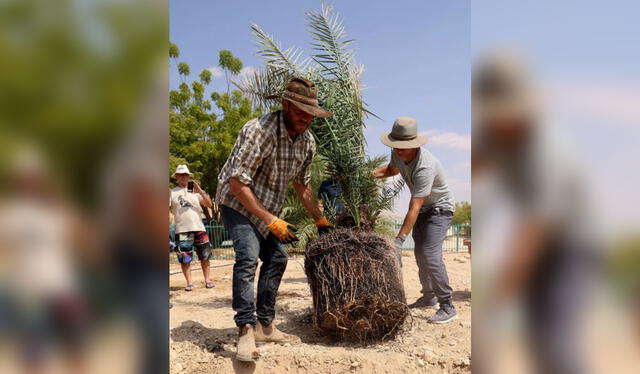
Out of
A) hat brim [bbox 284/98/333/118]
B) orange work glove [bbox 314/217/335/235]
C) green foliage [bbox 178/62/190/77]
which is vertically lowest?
orange work glove [bbox 314/217/335/235]

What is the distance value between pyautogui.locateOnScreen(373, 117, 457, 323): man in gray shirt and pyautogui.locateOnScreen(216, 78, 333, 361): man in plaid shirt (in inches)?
37.7

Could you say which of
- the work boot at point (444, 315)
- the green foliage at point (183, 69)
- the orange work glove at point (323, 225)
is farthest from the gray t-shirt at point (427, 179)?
the green foliage at point (183, 69)

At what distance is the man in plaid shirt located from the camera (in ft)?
9.64

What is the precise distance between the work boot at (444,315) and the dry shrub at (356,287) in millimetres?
741

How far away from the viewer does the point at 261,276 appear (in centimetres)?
327

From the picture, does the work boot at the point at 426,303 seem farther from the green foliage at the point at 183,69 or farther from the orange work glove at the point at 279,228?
the green foliage at the point at 183,69

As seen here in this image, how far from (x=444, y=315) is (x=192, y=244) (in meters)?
3.47

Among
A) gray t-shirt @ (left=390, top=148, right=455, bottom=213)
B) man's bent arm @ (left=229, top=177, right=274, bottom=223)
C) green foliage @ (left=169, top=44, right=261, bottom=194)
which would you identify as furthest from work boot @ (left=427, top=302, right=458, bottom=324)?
green foliage @ (left=169, top=44, right=261, bottom=194)

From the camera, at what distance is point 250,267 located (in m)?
3.00
